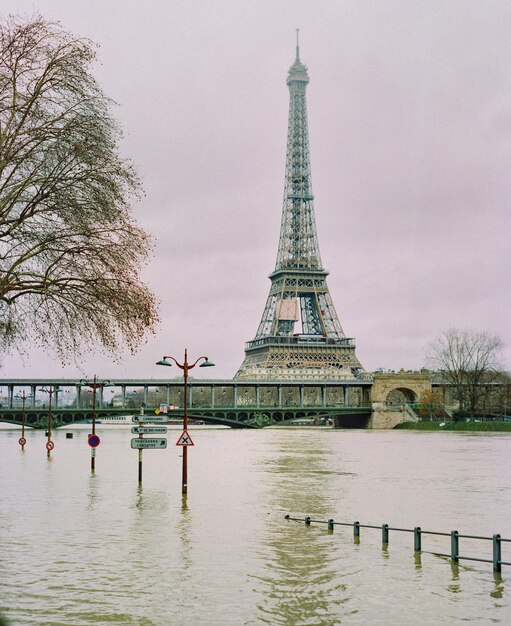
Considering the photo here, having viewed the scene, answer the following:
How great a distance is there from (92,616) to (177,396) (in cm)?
17598

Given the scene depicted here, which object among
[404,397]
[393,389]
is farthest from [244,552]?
[404,397]

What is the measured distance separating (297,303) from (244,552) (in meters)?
156

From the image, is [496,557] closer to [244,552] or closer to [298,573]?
[298,573]

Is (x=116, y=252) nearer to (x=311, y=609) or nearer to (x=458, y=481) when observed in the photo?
(x=311, y=609)

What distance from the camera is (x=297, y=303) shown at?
586 feet

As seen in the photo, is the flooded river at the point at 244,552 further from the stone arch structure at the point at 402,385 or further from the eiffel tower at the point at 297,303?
the eiffel tower at the point at 297,303

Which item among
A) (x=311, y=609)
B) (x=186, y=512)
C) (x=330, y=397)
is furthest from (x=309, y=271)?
(x=311, y=609)

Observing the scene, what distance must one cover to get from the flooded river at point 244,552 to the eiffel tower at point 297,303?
121m

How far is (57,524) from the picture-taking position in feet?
91.8

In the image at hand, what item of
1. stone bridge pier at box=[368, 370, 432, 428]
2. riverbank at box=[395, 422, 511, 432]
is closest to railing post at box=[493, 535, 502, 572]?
riverbank at box=[395, 422, 511, 432]

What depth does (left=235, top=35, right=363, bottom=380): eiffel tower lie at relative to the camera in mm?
168375

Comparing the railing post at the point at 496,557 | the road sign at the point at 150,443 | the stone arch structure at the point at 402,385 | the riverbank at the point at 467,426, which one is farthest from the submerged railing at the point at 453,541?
the stone arch structure at the point at 402,385

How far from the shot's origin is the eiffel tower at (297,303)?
16838 centimetres

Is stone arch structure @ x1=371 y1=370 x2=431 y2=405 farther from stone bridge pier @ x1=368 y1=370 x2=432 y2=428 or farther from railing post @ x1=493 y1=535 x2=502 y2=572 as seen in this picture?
railing post @ x1=493 y1=535 x2=502 y2=572
